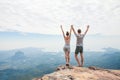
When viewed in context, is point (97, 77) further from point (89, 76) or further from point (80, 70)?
point (80, 70)

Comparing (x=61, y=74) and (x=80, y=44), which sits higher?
(x=80, y=44)

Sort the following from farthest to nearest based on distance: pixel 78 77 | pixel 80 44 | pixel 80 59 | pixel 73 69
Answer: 1. pixel 80 59
2. pixel 80 44
3. pixel 73 69
4. pixel 78 77

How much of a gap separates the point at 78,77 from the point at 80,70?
9.19 feet

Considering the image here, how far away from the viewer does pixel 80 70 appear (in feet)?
64.0

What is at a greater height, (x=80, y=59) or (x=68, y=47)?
(x=68, y=47)

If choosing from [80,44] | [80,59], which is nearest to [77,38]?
[80,44]

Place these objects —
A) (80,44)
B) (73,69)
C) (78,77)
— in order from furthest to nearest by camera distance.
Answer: (80,44)
(73,69)
(78,77)

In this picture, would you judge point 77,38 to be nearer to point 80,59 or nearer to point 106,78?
point 80,59

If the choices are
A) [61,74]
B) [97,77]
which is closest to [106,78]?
[97,77]

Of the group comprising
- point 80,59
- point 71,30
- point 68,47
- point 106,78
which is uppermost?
point 71,30

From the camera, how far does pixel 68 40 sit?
2136 cm

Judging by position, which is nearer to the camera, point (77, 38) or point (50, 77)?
point (50, 77)

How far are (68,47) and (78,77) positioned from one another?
572 centimetres

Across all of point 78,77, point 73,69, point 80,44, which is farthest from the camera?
point 80,44
